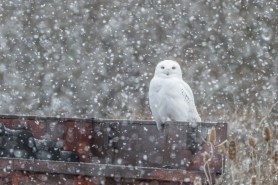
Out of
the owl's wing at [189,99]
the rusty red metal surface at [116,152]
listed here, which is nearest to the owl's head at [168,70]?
the owl's wing at [189,99]

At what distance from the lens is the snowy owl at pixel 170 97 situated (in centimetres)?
563

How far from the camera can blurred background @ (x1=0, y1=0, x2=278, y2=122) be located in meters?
12.5

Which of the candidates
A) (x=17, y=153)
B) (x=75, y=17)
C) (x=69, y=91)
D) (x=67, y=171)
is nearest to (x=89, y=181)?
(x=67, y=171)

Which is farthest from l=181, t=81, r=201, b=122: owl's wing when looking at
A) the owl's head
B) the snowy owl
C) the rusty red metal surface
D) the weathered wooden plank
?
the weathered wooden plank

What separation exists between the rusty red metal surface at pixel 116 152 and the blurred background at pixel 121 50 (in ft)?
21.5

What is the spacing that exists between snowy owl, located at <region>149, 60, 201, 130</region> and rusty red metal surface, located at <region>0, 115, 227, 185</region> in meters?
0.35

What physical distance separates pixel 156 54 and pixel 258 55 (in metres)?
1.79

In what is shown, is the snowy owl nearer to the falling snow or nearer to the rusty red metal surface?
the rusty red metal surface

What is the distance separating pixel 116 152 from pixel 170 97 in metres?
0.59

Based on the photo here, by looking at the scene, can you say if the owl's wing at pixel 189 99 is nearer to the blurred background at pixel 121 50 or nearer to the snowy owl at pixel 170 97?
the snowy owl at pixel 170 97

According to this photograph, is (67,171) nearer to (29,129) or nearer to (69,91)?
(29,129)

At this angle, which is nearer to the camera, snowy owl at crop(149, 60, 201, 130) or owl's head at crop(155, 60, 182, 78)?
snowy owl at crop(149, 60, 201, 130)

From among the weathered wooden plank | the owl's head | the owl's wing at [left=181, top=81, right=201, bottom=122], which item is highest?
the owl's head

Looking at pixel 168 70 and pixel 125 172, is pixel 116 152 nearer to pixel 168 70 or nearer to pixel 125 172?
pixel 168 70
